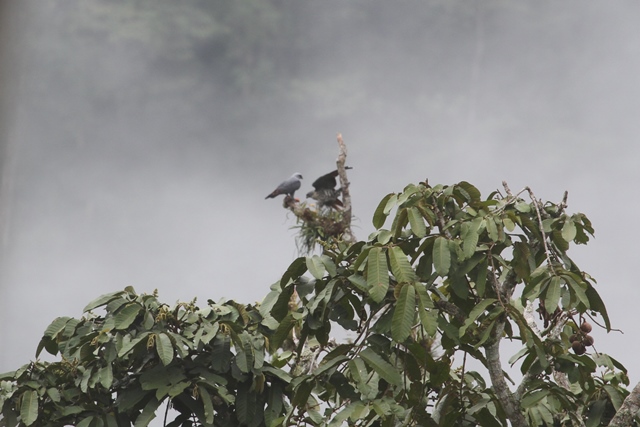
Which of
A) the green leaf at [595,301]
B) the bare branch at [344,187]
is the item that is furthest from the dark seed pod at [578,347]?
the bare branch at [344,187]

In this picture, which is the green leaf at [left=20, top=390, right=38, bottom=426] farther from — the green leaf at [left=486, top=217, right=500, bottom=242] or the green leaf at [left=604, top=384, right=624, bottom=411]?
the green leaf at [left=604, top=384, right=624, bottom=411]

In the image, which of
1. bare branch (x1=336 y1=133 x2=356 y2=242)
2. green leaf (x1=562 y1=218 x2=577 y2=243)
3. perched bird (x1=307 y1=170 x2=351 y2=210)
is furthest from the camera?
perched bird (x1=307 y1=170 x2=351 y2=210)

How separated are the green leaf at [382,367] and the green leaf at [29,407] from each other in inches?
46.2

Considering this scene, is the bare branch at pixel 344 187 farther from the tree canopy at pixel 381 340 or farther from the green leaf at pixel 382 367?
the green leaf at pixel 382 367

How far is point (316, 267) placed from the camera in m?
2.18

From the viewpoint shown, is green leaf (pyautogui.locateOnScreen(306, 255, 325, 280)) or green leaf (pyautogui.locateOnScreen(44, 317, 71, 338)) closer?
green leaf (pyautogui.locateOnScreen(306, 255, 325, 280))

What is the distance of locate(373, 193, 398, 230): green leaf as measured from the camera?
2279 mm

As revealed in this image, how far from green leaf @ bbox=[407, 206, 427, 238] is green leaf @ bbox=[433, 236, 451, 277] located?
5 centimetres

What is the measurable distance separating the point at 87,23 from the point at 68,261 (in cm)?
236

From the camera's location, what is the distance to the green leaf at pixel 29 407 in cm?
259

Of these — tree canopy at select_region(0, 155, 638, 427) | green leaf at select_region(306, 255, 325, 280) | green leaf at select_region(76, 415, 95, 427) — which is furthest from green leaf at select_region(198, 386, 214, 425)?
green leaf at select_region(306, 255, 325, 280)

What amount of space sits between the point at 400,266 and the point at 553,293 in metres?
0.38

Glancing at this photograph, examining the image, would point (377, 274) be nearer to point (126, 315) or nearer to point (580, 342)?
point (580, 342)

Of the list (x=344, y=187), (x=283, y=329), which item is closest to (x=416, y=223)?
(x=283, y=329)
